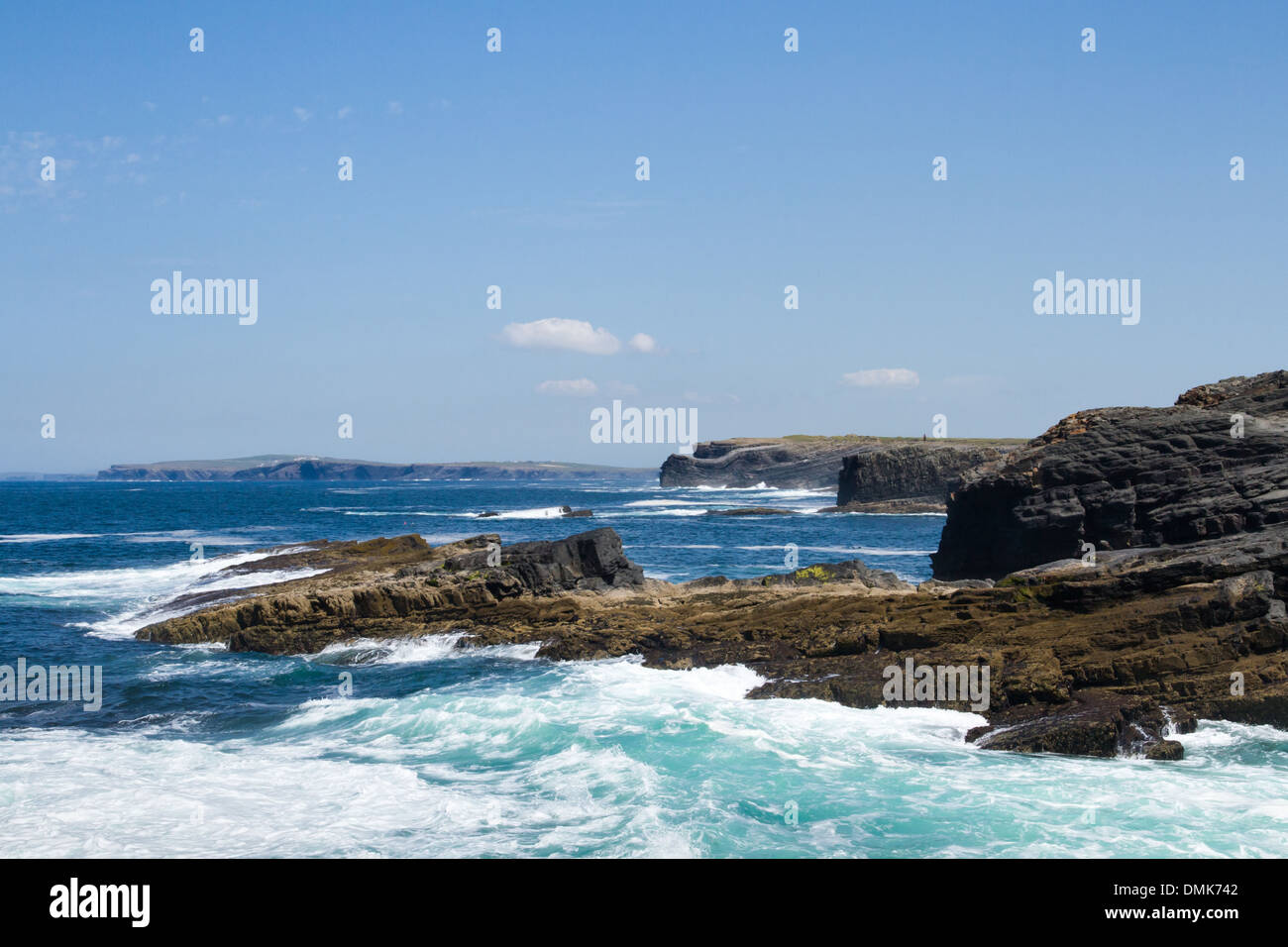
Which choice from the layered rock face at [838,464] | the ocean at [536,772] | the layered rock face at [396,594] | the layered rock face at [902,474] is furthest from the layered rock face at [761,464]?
the ocean at [536,772]

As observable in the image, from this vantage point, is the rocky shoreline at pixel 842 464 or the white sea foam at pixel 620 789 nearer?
the white sea foam at pixel 620 789

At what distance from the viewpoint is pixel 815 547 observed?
2340 inches

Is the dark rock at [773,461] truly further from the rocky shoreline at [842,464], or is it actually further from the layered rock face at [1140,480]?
the layered rock face at [1140,480]

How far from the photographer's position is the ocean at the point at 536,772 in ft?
39.8

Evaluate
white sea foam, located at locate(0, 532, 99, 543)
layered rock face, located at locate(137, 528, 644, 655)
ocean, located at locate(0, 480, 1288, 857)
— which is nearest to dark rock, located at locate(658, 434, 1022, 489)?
white sea foam, located at locate(0, 532, 99, 543)

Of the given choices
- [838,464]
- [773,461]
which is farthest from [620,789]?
[773,461]

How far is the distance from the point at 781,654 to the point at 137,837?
13297 mm

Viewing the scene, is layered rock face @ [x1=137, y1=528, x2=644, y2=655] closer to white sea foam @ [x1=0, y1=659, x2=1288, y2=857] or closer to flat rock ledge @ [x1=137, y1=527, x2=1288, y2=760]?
flat rock ledge @ [x1=137, y1=527, x2=1288, y2=760]

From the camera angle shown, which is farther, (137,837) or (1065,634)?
(1065,634)

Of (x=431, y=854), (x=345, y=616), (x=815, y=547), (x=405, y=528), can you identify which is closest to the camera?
(x=431, y=854)

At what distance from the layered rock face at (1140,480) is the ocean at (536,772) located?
386 inches
